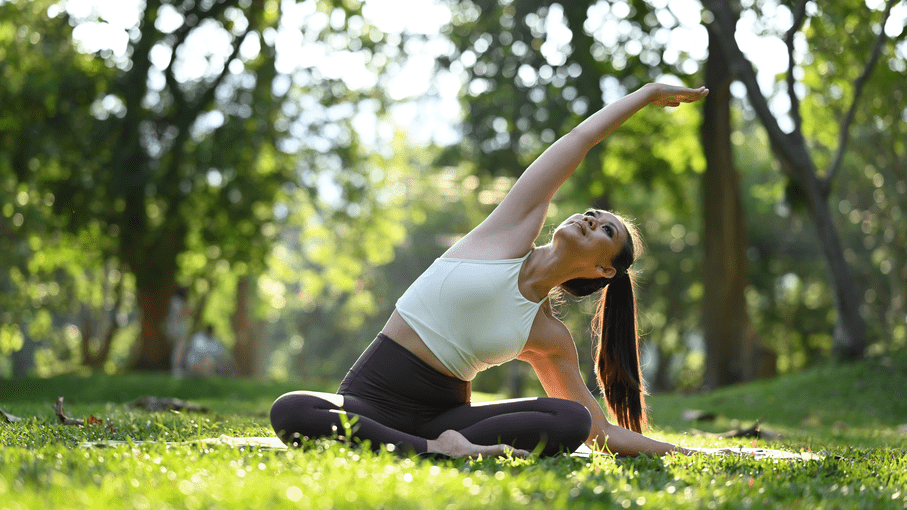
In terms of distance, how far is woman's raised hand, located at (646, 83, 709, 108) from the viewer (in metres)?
4.54

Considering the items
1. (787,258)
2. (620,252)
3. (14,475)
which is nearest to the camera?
(14,475)

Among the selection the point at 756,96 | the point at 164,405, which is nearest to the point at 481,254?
the point at 164,405

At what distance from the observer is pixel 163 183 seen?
1609 cm

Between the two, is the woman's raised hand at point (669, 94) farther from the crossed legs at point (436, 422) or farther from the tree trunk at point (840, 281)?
the tree trunk at point (840, 281)

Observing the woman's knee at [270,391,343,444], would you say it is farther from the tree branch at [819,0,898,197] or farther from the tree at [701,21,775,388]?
the tree at [701,21,775,388]

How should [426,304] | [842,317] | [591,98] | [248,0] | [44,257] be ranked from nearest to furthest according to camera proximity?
1. [426,304]
2. [842,317]
3. [591,98]
4. [248,0]
5. [44,257]

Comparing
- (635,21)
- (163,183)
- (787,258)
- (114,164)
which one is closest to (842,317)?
(635,21)

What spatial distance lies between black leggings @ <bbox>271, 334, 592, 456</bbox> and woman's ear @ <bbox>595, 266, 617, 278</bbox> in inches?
31.9

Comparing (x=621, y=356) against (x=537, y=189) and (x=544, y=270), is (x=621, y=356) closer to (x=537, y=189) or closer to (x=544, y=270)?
(x=544, y=270)

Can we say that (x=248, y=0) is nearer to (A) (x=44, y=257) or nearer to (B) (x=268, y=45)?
(B) (x=268, y=45)

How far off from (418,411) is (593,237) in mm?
1338

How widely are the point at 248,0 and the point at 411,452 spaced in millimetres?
17574

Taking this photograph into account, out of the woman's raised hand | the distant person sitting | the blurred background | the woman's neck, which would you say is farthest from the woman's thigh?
the distant person sitting

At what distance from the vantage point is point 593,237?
14.1 feet
